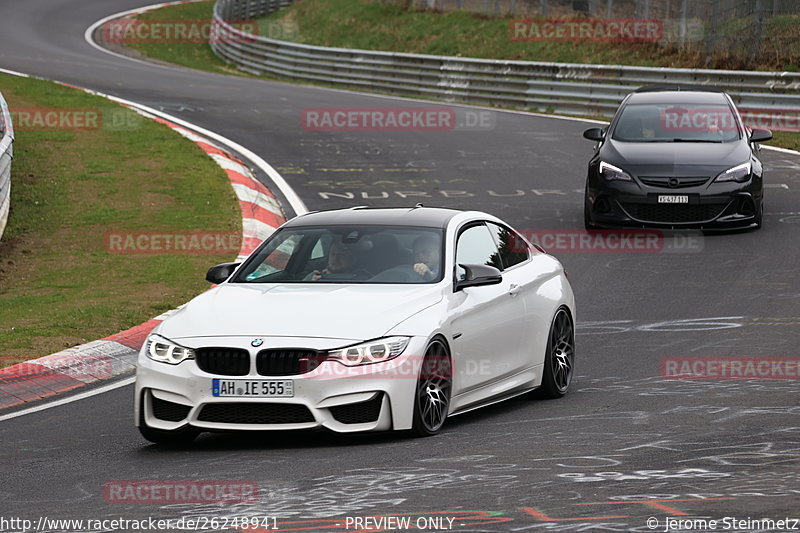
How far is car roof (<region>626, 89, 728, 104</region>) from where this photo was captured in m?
19.0

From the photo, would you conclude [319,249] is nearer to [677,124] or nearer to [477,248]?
[477,248]

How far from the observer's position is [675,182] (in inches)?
682

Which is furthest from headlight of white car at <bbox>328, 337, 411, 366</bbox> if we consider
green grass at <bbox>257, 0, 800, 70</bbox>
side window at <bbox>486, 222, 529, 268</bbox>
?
green grass at <bbox>257, 0, 800, 70</bbox>

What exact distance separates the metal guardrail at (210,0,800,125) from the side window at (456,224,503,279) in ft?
61.1

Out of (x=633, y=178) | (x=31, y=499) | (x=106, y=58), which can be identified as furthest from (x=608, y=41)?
(x=31, y=499)

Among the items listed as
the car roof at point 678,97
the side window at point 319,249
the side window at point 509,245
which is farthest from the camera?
the car roof at point 678,97

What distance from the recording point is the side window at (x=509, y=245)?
33.8ft

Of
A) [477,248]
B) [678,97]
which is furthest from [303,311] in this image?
[678,97]

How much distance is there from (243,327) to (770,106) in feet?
69.4

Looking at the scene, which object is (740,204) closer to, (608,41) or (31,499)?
(31,499)

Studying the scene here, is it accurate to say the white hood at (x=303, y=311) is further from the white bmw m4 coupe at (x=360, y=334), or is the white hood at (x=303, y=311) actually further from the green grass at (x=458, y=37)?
the green grass at (x=458, y=37)

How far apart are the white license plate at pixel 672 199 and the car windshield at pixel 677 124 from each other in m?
1.23

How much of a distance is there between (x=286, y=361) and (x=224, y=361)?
1.24 ft

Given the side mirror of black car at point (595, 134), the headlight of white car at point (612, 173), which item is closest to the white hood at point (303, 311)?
the headlight of white car at point (612, 173)
